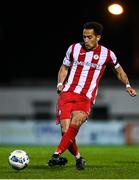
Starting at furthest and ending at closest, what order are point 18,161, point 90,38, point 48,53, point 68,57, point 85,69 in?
point 48,53
point 68,57
point 85,69
point 90,38
point 18,161

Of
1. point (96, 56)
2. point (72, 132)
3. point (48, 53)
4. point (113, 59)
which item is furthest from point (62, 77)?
point (48, 53)

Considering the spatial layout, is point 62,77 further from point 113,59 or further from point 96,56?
point 113,59

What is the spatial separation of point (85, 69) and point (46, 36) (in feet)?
97.2

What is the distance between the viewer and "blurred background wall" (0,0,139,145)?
3819cm

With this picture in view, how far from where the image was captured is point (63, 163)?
1062 cm

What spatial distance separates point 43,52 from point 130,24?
5311 millimetres

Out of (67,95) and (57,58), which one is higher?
(57,58)

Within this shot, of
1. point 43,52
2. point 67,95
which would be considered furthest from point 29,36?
point 67,95

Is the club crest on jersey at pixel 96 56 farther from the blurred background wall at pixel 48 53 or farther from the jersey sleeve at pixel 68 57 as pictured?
the blurred background wall at pixel 48 53

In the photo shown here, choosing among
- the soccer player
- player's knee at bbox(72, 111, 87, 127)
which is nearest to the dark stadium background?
the soccer player

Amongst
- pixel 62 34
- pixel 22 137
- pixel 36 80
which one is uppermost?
pixel 62 34

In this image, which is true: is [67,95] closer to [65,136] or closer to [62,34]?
[65,136]

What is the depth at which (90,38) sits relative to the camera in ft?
35.3

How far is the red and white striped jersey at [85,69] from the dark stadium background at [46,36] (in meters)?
27.6
